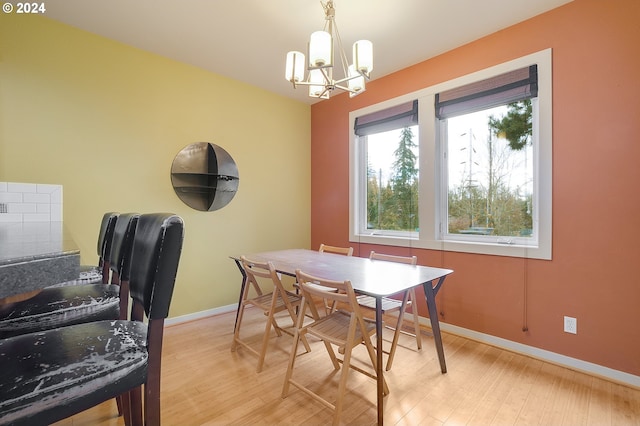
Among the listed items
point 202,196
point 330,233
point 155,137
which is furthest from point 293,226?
point 155,137

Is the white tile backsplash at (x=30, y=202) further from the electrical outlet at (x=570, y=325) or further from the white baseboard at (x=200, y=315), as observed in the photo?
the electrical outlet at (x=570, y=325)

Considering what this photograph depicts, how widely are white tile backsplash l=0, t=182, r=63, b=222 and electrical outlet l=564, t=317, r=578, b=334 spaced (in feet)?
13.0

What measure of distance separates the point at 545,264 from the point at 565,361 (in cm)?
70

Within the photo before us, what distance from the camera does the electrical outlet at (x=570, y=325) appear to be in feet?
6.82

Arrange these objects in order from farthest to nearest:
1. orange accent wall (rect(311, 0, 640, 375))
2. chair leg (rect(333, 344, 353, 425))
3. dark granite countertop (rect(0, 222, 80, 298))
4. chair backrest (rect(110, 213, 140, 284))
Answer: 1. orange accent wall (rect(311, 0, 640, 375))
2. chair leg (rect(333, 344, 353, 425))
3. chair backrest (rect(110, 213, 140, 284))
4. dark granite countertop (rect(0, 222, 80, 298))

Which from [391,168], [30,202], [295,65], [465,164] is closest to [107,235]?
[30,202]

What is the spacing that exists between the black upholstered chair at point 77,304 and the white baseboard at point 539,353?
5.03 ft

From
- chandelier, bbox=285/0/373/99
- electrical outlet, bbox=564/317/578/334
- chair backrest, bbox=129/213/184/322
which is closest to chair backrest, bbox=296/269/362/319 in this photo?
chair backrest, bbox=129/213/184/322

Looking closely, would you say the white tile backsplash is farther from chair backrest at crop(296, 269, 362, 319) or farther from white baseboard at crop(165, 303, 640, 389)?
chair backrest at crop(296, 269, 362, 319)

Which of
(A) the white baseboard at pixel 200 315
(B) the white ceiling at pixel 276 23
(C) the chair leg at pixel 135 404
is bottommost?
(A) the white baseboard at pixel 200 315

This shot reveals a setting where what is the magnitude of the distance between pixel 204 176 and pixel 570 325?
11.3 feet

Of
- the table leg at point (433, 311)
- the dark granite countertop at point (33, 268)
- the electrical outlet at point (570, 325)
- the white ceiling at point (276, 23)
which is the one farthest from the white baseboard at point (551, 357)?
the dark granite countertop at point (33, 268)

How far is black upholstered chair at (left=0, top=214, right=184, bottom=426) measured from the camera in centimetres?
67

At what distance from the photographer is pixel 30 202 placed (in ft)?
7.10
